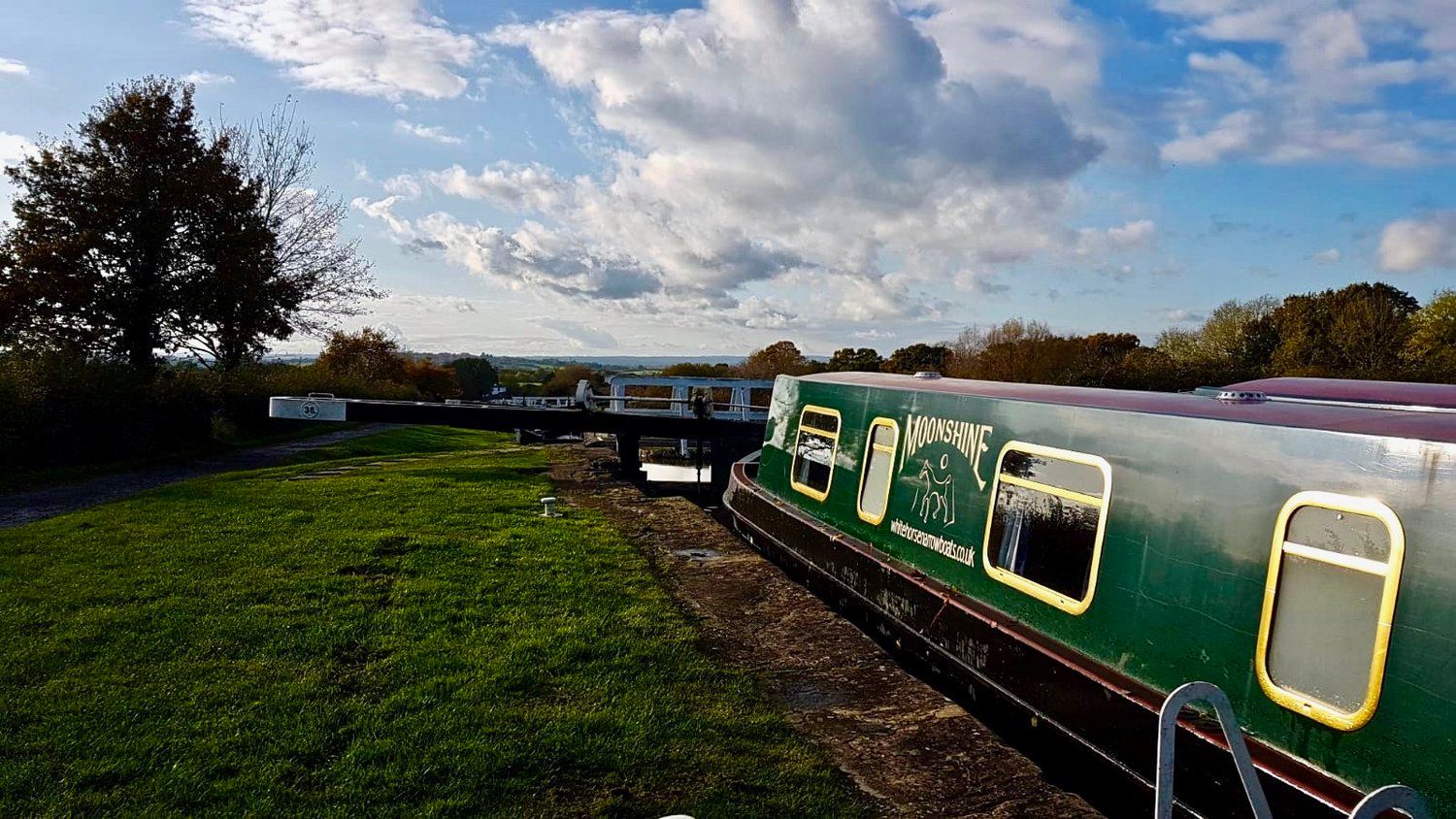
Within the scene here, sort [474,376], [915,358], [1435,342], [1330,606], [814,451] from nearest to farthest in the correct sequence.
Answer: [1330,606] < [814,451] < [1435,342] < [915,358] < [474,376]

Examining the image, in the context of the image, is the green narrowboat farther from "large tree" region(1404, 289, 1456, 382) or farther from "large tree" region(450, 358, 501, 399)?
"large tree" region(450, 358, 501, 399)

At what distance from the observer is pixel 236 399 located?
62.9 feet

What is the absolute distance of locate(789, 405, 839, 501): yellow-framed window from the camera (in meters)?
6.96

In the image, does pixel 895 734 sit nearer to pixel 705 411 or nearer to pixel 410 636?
pixel 410 636

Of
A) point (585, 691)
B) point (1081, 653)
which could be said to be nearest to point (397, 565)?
point (585, 691)

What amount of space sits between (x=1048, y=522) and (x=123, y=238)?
1810cm

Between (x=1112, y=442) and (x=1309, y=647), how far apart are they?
4.05 ft

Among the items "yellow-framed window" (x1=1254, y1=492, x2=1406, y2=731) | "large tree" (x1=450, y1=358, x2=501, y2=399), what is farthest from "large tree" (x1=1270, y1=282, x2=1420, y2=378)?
"large tree" (x1=450, y1=358, x2=501, y2=399)

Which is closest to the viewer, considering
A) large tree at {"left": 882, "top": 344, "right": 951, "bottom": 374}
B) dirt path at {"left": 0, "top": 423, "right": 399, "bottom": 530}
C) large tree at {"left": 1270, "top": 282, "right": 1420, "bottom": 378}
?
dirt path at {"left": 0, "top": 423, "right": 399, "bottom": 530}

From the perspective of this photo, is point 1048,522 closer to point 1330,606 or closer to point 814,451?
point 1330,606

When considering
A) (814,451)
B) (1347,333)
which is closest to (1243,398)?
(814,451)

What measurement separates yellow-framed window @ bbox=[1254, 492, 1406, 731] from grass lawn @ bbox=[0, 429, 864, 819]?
1.59 m

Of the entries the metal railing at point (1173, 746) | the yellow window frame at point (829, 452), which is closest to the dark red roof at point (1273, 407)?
the yellow window frame at point (829, 452)

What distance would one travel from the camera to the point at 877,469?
20.2ft
